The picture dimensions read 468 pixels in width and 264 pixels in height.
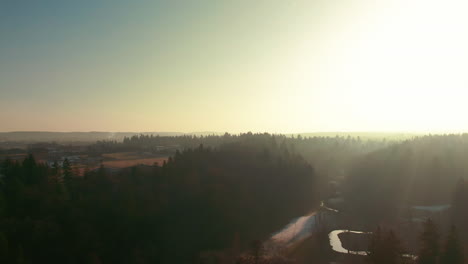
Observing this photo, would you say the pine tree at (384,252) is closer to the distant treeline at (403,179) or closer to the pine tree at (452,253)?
the pine tree at (452,253)

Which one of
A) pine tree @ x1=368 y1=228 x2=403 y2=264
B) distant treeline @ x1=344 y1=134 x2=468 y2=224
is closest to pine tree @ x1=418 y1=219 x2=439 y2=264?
pine tree @ x1=368 y1=228 x2=403 y2=264

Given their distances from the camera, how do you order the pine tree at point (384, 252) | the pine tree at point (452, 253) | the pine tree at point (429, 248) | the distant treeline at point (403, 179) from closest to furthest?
the pine tree at point (384, 252), the pine tree at point (452, 253), the pine tree at point (429, 248), the distant treeline at point (403, 179)

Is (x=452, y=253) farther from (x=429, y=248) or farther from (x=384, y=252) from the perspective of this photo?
(x=384, y=252)

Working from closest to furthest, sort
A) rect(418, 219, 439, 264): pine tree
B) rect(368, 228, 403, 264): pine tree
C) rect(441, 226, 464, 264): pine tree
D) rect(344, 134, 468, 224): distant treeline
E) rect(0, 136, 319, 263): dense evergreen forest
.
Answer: rect(368, 228, 403, 264): pine tree → rect(441, 226, 464, 264): pine tree → rect(418, 219, 439, 264): pine tree → rect(0, 136, 319, 263): dense evergreen forest → rect(344, 134, 468, 224): distant treeline

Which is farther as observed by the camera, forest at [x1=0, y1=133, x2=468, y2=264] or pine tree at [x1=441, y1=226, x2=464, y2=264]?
forest at [x1=0, y1=133, x2=468, y2=264]

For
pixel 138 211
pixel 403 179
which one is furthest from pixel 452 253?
pixel 403 179

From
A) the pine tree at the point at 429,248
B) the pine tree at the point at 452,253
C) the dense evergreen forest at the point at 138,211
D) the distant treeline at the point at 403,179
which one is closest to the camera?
the pine tree at the point at 452,253

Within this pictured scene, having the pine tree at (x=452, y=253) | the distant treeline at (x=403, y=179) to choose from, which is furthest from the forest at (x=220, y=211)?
the distant treeline at (x=403, y=179)

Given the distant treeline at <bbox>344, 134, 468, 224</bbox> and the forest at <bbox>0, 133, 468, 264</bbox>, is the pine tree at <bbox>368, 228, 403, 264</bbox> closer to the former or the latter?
the forest at <bbox>0, 133, 468, 264</bbox>

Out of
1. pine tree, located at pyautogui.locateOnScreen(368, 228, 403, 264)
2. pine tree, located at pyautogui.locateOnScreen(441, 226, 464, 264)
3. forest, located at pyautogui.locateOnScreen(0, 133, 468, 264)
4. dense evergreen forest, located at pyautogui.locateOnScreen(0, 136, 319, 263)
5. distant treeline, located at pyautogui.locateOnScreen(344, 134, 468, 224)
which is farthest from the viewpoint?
distant treeline, located at pyautogui.locateOnScreen(344, 134, 468, 224)
